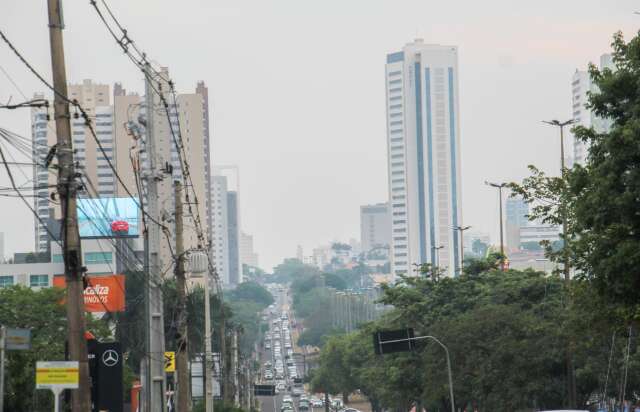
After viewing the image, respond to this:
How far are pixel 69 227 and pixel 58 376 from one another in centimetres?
244

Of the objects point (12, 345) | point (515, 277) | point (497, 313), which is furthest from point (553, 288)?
point (12, 345)

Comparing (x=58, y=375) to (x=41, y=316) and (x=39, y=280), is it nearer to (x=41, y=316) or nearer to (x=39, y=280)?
(x=41, y=316)

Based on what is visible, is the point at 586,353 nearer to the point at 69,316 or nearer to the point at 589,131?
the point at 589,131

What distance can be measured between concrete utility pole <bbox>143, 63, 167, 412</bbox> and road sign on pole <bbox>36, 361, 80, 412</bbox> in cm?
1016

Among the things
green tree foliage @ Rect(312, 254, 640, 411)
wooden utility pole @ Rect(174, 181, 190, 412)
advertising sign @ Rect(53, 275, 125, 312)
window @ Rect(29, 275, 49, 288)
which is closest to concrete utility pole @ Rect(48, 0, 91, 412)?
wooden utility pole @ Rect(174, 181, 190, 412)

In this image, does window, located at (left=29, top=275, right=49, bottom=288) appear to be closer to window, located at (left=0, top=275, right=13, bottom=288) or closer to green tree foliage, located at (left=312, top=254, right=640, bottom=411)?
window, located at (left=0, top=275, right=13, bottom=288)

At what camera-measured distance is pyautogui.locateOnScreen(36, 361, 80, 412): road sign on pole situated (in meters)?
22.8

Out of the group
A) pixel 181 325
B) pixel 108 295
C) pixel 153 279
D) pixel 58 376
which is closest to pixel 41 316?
pixel 108 295

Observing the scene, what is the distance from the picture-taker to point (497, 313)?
65062mm

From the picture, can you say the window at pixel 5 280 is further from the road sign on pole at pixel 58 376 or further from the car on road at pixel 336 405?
the road sign on pole at pixel 58 376

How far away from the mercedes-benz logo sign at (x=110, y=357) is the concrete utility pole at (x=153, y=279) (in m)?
1.02

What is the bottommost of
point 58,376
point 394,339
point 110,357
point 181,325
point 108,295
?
point 394,339

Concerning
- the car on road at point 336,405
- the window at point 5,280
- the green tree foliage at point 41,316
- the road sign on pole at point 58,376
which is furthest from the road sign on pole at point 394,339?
the car on road at point 336,405

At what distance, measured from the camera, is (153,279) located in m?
34.0
